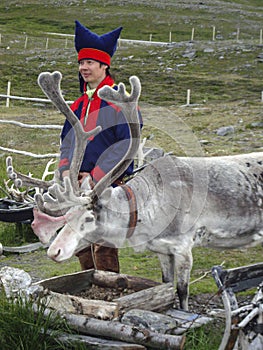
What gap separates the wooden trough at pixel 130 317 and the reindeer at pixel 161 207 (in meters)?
0.34

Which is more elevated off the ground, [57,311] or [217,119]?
[57,311]

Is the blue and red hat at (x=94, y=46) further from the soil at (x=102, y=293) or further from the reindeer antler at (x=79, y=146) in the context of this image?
the soil at (x=102, y=293)

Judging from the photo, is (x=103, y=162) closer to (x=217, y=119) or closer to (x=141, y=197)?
(x=141, y=197)

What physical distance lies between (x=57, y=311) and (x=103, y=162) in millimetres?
1275

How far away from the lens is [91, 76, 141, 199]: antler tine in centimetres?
489

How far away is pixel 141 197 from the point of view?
17.6 ft

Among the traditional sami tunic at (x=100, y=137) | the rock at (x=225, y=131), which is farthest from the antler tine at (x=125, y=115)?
the rock at (x=225, y=131)

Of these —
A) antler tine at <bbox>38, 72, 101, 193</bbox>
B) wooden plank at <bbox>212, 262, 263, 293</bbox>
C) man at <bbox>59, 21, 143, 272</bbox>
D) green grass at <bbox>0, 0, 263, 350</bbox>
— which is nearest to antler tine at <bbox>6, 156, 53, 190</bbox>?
man at <bbox>59, 21, 143, 272</bbox>

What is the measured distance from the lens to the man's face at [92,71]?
551cm

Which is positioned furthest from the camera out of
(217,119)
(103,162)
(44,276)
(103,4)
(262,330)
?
(103,4)

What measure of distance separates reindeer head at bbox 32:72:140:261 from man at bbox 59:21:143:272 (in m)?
0.19

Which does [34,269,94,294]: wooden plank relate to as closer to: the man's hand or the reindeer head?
the reindeer head

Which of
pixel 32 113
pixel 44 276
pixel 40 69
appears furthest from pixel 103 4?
pixel 44 276

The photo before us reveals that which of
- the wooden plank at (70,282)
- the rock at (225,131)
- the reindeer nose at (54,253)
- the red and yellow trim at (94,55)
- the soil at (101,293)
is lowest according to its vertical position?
the rock at (225,131)
